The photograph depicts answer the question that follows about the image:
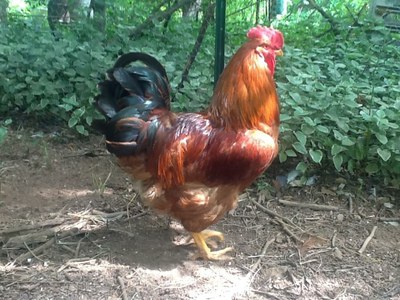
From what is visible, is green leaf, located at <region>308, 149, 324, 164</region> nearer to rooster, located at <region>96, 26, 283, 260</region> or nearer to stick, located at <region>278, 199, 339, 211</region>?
stick, located at <region>278, 199, 339, 211</region>

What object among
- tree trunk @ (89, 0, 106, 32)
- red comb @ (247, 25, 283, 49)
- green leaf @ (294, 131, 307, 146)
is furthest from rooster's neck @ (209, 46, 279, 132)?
tree trunk @ (89, 0, 106, 32)

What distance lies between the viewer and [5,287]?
114 inches

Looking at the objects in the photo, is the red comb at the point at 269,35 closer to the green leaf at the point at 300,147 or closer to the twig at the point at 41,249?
the green leaf at the point at 300,147

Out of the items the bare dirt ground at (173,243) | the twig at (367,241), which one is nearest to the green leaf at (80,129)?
the bare dirt ground at (173,243)

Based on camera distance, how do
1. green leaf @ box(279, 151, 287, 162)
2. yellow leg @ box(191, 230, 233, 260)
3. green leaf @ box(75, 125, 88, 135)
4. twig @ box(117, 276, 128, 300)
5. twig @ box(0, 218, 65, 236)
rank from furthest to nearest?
green leaf @ box(75, 125, 88, 135) → green leaf @ box(279, 151, 287, 162) → twig @ box(0, 218, 65, 236) → yellow leg @ box(191, 230, 233, 260) → twig @ box(117, 276, 128, 300)

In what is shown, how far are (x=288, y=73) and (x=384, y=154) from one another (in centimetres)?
124

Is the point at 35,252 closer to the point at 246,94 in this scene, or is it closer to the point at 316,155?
the point at 246,94

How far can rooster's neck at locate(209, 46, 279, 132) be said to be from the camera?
2.99 m

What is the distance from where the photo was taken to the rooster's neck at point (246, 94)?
299cm

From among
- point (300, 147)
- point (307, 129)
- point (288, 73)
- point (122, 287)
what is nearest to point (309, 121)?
point (307, 129)

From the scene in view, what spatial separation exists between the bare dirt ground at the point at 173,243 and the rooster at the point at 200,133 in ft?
1.33

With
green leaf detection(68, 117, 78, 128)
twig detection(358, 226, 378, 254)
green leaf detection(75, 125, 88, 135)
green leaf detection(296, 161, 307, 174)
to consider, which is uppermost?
green leaf detection(68, 117, 78, 128)

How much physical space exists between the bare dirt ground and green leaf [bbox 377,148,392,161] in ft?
1.40

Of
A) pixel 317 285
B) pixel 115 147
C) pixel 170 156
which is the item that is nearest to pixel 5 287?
pixel 115 147
